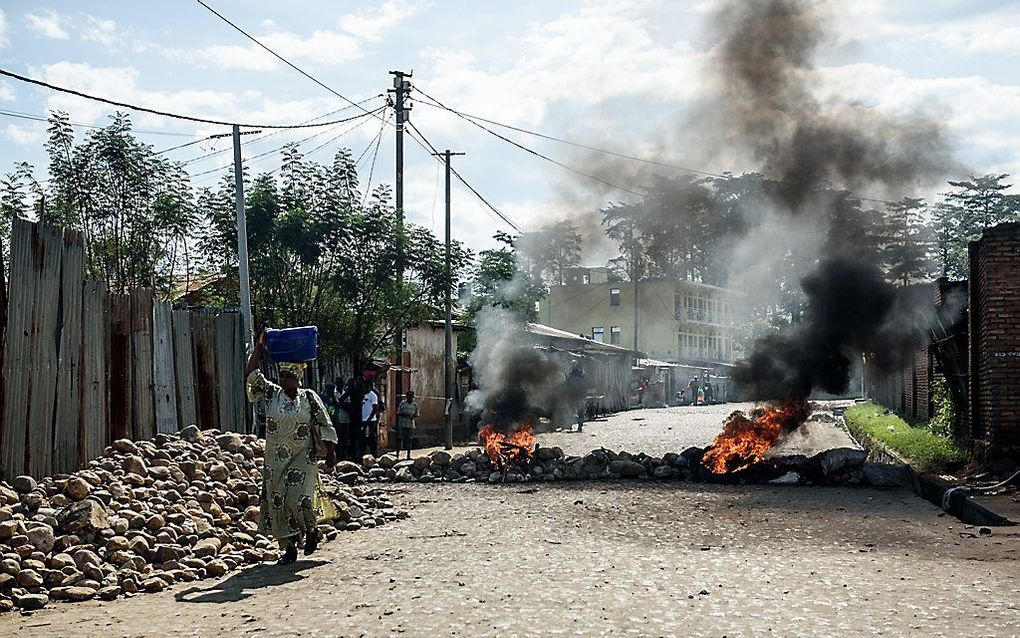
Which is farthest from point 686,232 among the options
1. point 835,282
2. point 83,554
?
point 83,554

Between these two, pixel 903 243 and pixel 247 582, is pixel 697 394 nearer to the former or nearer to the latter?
pixel 903 243

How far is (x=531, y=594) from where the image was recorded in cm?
708

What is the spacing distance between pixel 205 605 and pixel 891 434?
17115 millimetres

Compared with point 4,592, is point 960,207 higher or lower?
higher

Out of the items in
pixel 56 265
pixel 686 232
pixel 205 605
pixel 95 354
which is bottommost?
pixel 205 605

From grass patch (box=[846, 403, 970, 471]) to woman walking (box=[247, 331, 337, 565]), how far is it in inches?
411

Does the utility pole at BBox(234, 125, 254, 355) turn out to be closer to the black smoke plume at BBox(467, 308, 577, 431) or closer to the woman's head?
the woman's head

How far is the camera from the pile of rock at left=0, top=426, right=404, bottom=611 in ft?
24.6

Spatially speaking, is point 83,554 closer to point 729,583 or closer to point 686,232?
point 729,583

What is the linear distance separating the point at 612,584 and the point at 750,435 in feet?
35.2

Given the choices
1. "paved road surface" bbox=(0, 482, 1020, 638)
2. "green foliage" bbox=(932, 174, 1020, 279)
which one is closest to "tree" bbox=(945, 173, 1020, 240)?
"green foliage" bbox=(932, 174, 1020, 279)

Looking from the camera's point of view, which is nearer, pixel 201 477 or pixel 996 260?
pixel 201 477

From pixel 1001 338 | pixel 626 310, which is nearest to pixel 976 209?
pixel 626 310

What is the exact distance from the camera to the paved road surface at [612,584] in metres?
6.17
